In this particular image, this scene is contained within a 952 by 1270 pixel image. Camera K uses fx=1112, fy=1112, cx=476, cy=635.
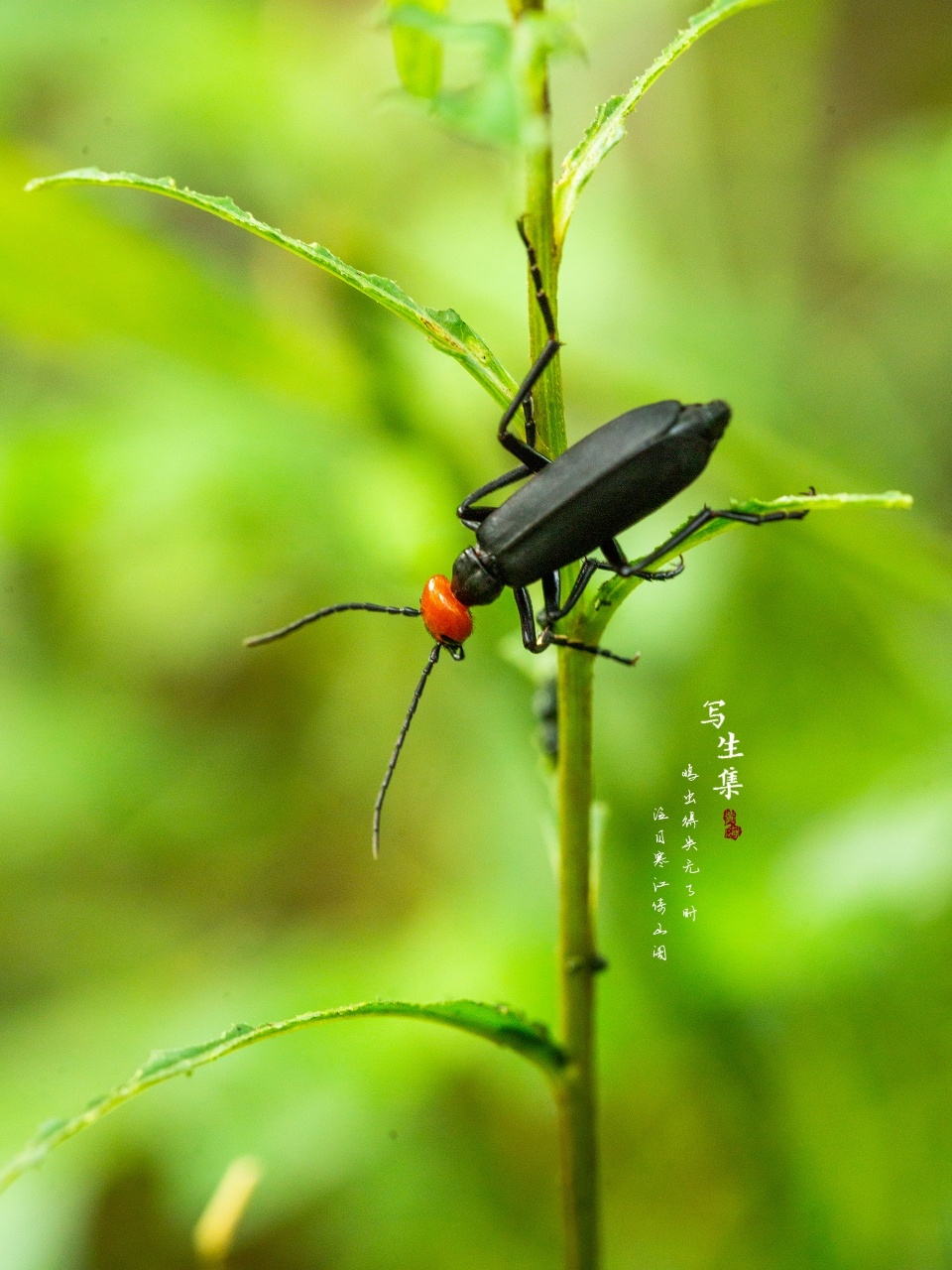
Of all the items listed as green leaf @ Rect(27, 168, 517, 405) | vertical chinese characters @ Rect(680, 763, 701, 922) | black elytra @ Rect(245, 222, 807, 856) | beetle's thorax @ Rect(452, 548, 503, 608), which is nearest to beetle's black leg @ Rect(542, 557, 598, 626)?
black elytra @ Rect(245, 222, 807, 856)

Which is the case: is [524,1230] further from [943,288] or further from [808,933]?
[943,288]

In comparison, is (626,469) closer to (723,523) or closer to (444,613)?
(444,613)

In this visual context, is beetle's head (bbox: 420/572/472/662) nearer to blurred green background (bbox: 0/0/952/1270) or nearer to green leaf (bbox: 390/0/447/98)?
blurred green background (bbox: 0/0/952/1270)

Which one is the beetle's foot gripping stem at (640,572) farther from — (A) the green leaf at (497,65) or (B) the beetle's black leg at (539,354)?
(A) the green leaf at (497,65)

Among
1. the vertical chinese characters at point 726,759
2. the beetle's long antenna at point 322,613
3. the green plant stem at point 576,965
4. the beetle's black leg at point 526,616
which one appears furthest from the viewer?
the vertical chinese characters at point 726,759

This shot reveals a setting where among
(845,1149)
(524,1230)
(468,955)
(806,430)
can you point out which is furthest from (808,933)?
(806,430)

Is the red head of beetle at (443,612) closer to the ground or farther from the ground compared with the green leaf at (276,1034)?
farther from the ground

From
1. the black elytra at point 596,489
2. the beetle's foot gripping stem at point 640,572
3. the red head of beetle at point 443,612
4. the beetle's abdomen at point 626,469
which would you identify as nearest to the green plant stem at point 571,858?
the beetle's foot gripping stem at point 640,572
